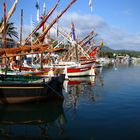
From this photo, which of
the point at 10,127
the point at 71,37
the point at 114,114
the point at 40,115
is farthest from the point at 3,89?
the point at 71,37

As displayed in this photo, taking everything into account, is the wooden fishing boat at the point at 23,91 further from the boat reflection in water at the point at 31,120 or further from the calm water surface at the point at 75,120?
the calm water surface at the point at 75,120

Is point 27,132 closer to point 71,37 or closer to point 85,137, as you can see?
point 85,137

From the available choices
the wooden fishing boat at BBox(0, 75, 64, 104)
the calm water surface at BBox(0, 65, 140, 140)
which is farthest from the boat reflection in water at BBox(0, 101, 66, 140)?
the wooden fishing boat at BBox(0, 75, 64, 104)

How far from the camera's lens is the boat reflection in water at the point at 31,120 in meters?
17.2

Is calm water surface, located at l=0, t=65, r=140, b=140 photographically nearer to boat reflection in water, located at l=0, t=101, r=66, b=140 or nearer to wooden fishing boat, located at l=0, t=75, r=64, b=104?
boat reflection in water, located at l=0, t=101, r=66, b=140

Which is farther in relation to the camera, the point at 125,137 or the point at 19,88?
the point at 19,88

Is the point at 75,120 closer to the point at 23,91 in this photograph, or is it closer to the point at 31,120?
the point at 31,120

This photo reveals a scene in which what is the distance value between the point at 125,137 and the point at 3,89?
11.8 m

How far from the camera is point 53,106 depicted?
83.5 feet

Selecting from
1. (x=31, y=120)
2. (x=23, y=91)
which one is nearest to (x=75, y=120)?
(x=31, y=120)

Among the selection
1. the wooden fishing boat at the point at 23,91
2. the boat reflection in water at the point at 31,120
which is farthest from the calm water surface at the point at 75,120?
the wooden fishing boat at the point at 23,91

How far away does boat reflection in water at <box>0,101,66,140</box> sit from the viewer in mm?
17203

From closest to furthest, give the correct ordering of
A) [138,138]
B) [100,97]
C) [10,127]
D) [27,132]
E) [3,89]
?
1. [138,138]
2. [27,132]
3. [10,127]
4. [3,89]
5. [100,97]

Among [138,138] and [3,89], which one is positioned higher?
[3,89]
